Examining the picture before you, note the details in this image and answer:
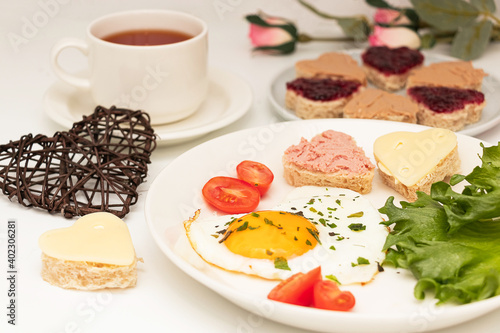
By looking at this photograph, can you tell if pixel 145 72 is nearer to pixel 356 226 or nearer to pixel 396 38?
pixel 356 226

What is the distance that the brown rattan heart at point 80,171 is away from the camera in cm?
281

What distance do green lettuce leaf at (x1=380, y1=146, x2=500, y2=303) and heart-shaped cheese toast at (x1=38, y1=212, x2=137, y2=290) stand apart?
39.8 inches

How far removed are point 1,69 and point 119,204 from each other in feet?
7.58

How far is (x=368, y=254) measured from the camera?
2334 millimetres

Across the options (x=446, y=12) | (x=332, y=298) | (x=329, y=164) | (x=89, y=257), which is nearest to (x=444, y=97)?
(x=329, y=164)

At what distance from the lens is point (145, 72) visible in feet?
11.0

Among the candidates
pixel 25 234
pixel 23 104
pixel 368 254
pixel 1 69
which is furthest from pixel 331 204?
pixel 1 69

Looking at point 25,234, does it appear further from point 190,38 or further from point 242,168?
point 190,38

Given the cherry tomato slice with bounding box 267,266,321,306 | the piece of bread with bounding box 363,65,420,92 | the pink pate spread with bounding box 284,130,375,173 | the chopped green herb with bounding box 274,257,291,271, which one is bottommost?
the piece of bread with bounding box 363,65,420,92

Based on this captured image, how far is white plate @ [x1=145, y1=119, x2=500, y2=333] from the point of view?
1.99 meters

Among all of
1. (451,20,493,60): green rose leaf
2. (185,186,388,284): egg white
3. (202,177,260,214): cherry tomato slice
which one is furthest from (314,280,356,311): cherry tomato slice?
(451,20,493,60): green rose leaf

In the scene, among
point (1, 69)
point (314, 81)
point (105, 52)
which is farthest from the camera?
point (1, 69)

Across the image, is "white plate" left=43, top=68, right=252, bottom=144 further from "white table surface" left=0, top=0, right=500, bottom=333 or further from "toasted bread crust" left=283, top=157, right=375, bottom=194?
"toasted bread crust" left=283, top=157, right=375, bottom=194

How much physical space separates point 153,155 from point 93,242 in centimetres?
112
